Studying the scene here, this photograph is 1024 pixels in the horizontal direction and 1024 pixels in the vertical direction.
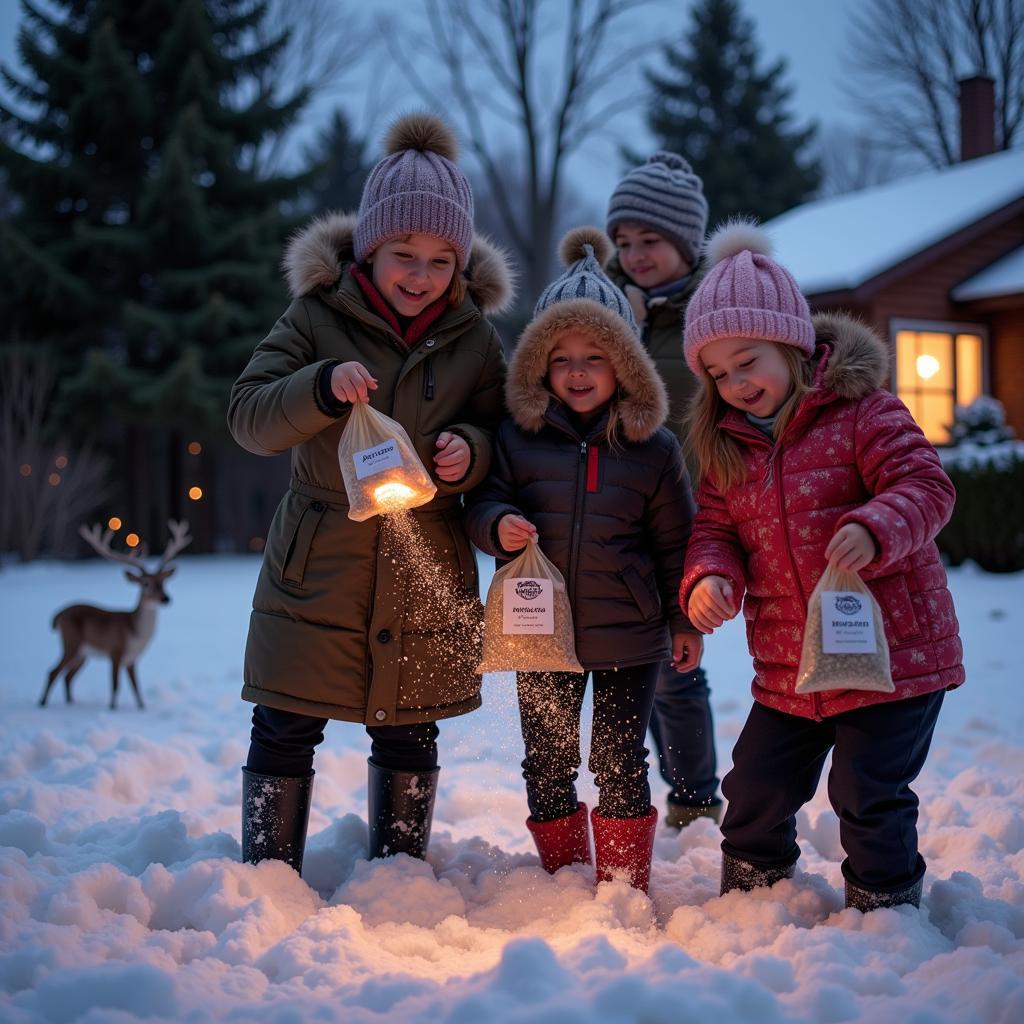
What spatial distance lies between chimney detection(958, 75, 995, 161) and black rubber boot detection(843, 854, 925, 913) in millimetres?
17475

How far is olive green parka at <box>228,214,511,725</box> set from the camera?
2.76 m

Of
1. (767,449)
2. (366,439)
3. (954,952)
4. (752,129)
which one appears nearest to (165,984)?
(366,439)

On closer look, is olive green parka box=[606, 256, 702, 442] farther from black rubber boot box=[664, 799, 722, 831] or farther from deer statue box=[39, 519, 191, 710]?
deer statue box=[39, 519, 191, 710]

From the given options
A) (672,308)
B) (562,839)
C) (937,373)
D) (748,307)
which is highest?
(937,373)

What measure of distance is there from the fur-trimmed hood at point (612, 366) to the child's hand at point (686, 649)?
0.60 meters

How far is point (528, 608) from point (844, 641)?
2.75 ft

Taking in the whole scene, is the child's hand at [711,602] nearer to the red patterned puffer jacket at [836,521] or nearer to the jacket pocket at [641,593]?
the red patterned puffer jacket at [836,521]

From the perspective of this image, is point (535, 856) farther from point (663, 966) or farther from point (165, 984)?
A: point (165, 984)

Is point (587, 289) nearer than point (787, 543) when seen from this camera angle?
No

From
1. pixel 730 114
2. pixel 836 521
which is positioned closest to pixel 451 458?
pixel 836 521

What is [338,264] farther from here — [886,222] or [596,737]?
[886,222]

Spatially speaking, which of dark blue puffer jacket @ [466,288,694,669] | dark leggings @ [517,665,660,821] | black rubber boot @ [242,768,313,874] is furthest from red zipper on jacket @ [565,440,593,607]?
black rubber boot @ [242,768,313,874]

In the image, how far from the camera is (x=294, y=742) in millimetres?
2820

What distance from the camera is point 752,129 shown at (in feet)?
78.8
